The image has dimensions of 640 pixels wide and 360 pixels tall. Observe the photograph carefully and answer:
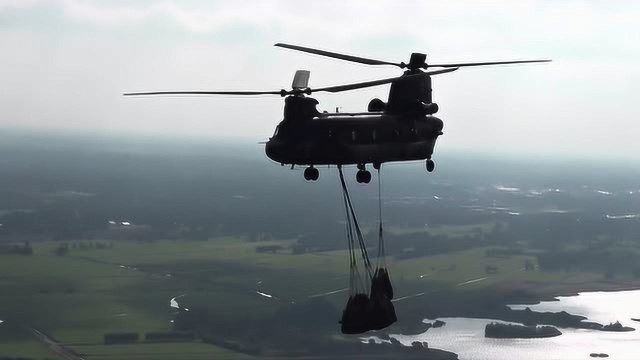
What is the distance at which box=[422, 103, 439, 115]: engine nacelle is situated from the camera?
25366 millimetres

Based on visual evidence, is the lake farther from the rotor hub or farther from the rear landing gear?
the rear landing gear

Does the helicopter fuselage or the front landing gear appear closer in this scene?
the helicopter fuselage

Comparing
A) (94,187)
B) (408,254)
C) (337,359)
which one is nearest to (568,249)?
(408,254)

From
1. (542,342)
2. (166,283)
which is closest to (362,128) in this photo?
(542,342)

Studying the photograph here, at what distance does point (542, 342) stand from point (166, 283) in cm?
4016

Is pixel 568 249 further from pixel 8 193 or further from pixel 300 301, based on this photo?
pixel 8 193

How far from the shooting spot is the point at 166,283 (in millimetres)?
95750

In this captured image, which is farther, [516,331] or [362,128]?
[516,331]

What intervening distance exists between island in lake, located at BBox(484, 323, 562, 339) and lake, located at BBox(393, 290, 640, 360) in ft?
2.31

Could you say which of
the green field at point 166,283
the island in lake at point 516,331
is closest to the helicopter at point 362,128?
the green field at point 166,283

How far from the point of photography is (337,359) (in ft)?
226

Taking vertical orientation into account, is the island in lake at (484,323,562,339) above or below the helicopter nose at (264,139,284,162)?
below

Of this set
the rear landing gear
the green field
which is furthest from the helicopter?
the green field

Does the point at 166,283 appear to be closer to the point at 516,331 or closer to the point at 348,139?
the point at 516,331
